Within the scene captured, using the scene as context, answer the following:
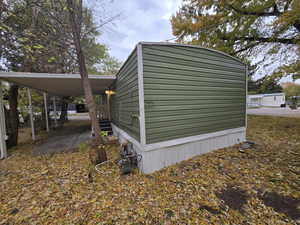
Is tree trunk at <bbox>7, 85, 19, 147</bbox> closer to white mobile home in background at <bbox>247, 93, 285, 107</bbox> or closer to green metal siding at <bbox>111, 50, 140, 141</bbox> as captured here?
green metal siding at <bbox>111, 50, 140, 141</bbox>

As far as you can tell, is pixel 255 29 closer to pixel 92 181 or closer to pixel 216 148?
pixel 216 148

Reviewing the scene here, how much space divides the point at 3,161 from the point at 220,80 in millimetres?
7274

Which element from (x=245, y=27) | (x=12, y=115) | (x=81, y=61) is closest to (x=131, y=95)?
(x=81, y=61)

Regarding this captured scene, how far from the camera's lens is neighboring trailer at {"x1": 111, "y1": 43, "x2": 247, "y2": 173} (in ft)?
9.17

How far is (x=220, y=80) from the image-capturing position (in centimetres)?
384

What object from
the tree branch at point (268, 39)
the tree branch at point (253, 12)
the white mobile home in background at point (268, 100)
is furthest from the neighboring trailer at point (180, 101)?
the white mobile home in background at point (268, 100)

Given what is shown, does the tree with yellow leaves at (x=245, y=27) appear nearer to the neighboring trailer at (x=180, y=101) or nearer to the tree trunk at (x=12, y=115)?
the neighboring trailer at (x=180, y=101)

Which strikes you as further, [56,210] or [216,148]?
[216,148]

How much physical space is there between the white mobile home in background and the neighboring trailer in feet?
89.2

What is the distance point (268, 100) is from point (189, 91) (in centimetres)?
3216

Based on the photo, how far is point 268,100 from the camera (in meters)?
25.5

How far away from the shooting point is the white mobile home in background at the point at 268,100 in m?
23.4

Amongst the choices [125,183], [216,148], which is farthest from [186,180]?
[216,148]

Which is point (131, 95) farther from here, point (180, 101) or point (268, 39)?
point (268, 39)
